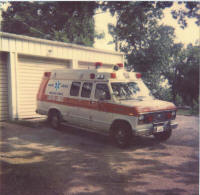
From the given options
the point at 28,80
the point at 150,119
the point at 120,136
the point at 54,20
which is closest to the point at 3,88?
the point at 28,80

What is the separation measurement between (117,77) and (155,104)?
151 cm

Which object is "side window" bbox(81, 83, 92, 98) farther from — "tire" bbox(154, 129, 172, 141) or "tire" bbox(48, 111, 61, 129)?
"tire" bbox(154, 129, 172, 141)

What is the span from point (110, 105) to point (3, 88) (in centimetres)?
596

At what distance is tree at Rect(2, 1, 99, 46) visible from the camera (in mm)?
6918

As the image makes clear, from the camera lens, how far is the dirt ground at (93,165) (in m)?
3.92

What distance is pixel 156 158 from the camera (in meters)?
5.73

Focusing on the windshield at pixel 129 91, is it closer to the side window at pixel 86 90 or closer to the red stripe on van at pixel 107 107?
the red stripe on van at pixel 107 107

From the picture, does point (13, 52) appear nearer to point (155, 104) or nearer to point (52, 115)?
point (52, 115)

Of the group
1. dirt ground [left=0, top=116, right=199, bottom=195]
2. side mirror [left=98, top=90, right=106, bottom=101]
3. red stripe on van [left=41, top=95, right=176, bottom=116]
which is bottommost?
dirt ground [left=0, top=116, right=199, bottom=195]

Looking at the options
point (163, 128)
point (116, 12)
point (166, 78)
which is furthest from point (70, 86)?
point (166, 78)

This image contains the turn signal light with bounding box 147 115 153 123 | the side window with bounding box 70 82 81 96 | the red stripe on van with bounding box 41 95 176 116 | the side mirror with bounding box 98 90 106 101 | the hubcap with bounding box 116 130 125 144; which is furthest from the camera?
the side window with bounding box 70 82 81 96

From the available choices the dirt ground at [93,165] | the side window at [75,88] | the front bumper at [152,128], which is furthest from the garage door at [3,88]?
the front bumper at [152,128]

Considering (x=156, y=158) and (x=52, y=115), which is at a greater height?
(x=52, y=115)

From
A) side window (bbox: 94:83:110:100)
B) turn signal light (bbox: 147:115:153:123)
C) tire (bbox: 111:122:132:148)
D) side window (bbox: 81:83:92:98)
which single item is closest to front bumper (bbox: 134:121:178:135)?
turn signal light (bbox: 147:115:153:123)
